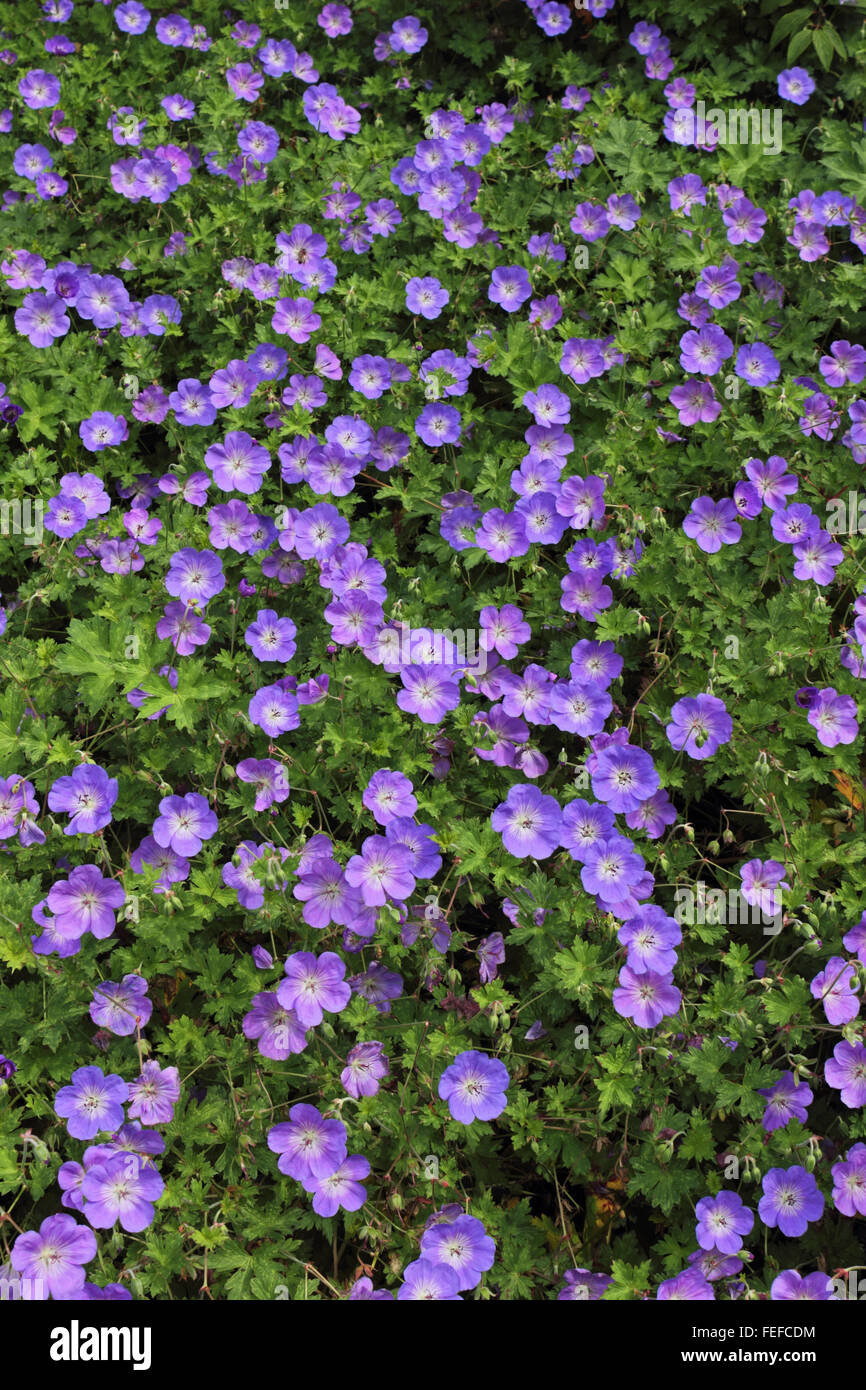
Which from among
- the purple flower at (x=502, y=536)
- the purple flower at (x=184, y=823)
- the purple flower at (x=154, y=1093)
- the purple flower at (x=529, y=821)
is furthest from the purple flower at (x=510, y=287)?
the purple flower at (x=154, y=1093)

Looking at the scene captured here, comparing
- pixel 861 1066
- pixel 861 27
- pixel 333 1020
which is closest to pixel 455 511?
pixel 333 1020

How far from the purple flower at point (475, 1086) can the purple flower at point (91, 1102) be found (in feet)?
2.88

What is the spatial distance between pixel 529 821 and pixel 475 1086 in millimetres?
795

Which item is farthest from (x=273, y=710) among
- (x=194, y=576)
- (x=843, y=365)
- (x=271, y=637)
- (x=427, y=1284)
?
(x=843, y=365)

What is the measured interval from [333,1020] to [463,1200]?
613 mm

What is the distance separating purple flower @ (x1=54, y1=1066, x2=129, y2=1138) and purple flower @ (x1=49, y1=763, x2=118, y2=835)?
711 mm

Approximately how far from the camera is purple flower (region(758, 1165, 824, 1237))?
2.85 metres

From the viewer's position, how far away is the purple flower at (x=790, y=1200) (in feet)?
9.36

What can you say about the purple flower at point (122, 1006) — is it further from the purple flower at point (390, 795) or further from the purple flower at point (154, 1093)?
the purple flower at point (390, 795)

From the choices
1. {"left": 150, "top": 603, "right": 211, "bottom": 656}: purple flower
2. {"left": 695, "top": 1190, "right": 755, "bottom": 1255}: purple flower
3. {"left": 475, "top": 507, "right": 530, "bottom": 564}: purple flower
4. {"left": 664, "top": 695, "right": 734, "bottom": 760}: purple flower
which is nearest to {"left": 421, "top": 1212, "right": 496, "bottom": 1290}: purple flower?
{"left": 695, "top": 1190, "right": 755, "bottom": 1255}: purple flower

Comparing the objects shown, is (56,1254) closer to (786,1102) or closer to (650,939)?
(650,939)

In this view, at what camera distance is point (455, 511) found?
3959mm

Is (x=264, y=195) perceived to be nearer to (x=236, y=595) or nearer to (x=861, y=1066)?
(x=236, y=595)

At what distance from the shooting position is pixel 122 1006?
122 inches
